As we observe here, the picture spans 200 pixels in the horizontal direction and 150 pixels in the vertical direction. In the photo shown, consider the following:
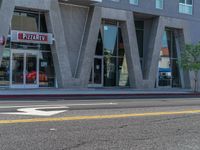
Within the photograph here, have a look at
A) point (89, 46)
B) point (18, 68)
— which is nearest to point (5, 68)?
point (18, 68)

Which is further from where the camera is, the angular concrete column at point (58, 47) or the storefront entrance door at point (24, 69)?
the angular concrete column at point (58, 47)

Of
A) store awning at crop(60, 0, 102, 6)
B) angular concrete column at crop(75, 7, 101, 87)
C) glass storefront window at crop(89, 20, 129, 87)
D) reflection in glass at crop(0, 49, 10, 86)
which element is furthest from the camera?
glass storefront window at crop(89, 20, 129, 87)

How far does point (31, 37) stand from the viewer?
2975 centimetres

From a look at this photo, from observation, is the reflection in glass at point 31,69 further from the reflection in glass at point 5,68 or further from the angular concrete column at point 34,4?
the angular concrete column at point 34,4

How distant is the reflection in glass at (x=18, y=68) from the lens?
30.1 m

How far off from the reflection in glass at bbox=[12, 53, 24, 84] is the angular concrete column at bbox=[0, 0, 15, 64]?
2003 millimetres

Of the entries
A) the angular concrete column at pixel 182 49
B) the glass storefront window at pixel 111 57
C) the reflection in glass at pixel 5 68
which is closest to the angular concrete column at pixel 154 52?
the glass storefront window at pixel 111 57

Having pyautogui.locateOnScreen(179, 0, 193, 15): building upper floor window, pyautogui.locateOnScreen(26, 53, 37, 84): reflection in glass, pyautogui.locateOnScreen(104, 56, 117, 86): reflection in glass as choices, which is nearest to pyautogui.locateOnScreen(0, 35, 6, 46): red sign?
pyautogui.locateOnScreen(26, 53, 37, 84): reflection in glass

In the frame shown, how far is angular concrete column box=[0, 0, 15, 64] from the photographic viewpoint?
92.3ft

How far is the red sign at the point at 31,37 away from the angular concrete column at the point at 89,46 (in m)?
3.13

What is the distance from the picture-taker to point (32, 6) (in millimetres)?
29719

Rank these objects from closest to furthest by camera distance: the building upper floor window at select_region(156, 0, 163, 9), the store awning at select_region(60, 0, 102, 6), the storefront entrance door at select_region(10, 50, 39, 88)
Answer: the storefront entrance door at select_region(10, 50, 39, 88)
the store awning at select_region(60, 0, 102, 6)
the building upper floor window at select_region(156, 0, 163, 9)

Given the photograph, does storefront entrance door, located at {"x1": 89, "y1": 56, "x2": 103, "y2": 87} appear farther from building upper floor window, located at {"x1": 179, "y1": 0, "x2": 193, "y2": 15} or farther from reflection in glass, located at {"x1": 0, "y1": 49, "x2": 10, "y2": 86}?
building upper floor window, located at {"x1": 179, "y1": 0, "x2": 193, "y2": 15}

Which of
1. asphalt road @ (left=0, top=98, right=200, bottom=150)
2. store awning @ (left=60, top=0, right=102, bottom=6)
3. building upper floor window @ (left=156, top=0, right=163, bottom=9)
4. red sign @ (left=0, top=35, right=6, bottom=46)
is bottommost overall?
asphalt road @ (left=0, top=98, right=200, bottom=150)
